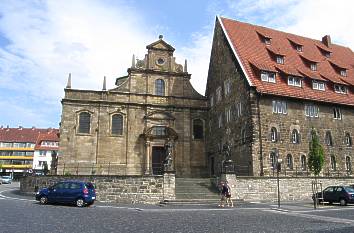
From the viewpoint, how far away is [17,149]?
260ft

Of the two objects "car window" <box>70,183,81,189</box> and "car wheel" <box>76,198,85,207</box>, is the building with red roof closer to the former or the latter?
"car window" <box>70,183,81,189</box>

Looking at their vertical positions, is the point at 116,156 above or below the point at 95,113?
below

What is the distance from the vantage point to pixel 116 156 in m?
30.8

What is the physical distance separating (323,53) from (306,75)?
24.5 feet

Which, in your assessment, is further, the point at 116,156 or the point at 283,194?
the point at 116,156

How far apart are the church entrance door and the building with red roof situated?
172ft

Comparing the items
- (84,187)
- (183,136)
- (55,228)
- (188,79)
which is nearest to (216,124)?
(183,136)

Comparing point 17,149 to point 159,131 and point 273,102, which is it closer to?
point 159,131

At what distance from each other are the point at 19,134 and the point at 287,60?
6889cm

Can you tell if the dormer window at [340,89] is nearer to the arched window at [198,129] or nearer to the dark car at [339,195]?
the dark car at [339,195]

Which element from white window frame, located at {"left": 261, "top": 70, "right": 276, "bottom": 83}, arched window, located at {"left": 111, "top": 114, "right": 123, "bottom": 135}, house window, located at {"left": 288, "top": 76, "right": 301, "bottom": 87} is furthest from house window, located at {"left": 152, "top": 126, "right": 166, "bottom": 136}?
house window, located at {"left": 288, "top": 76, "right": 301, "bottom": 87}

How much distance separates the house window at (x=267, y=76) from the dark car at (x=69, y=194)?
16.6 metres

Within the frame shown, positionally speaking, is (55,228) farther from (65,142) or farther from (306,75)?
(306,75)

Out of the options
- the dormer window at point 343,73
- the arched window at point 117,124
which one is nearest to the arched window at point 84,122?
the arched window at point 117,124
